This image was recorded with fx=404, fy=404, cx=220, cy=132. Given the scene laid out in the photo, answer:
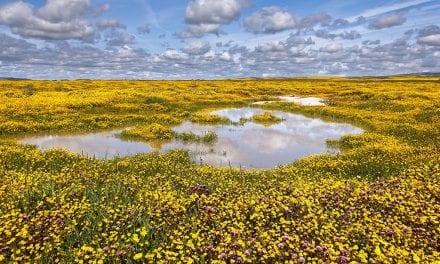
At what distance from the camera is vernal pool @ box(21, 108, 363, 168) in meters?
22.9

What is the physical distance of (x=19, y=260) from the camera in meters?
8.36

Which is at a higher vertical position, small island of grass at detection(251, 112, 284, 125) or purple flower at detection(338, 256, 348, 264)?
purple flower at detection(338, 256, 348, 264)

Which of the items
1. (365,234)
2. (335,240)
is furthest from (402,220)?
(335,240)

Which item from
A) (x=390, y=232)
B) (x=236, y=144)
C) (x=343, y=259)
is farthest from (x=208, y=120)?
(x=343, y=259)

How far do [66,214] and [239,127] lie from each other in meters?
25.2

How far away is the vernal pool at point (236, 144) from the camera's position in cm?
2294

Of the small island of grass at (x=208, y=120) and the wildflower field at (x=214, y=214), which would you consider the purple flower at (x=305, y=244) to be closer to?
the wildflower field at (x=214, y=214)

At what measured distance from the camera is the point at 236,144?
2708cm

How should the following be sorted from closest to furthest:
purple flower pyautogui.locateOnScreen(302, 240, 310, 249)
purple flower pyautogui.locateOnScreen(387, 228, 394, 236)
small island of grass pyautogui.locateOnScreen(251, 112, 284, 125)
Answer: purple flower pyautogui.locateOnScreen(302, 240, 310, 249) → purple flower pyautogui.locateOnScreen(387, 228, 394, 236) → small island of grass pyautogui.locateOnScreen(251, 112, 284, 125)

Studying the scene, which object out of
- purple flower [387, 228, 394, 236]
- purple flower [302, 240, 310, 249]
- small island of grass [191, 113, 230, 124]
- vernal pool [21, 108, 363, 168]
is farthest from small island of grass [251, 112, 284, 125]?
purple flower [302, 240, 310, 249]

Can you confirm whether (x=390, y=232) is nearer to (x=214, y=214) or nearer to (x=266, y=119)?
(x=214, y=214)

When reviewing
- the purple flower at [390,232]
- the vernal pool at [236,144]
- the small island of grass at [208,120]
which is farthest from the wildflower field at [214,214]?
the small island of grass at [208,120]

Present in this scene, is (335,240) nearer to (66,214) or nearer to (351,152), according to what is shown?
(66,214)

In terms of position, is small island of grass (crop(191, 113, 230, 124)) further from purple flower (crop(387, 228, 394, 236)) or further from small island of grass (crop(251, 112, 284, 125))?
purple flower (crop(387, 228, 394, 236))
